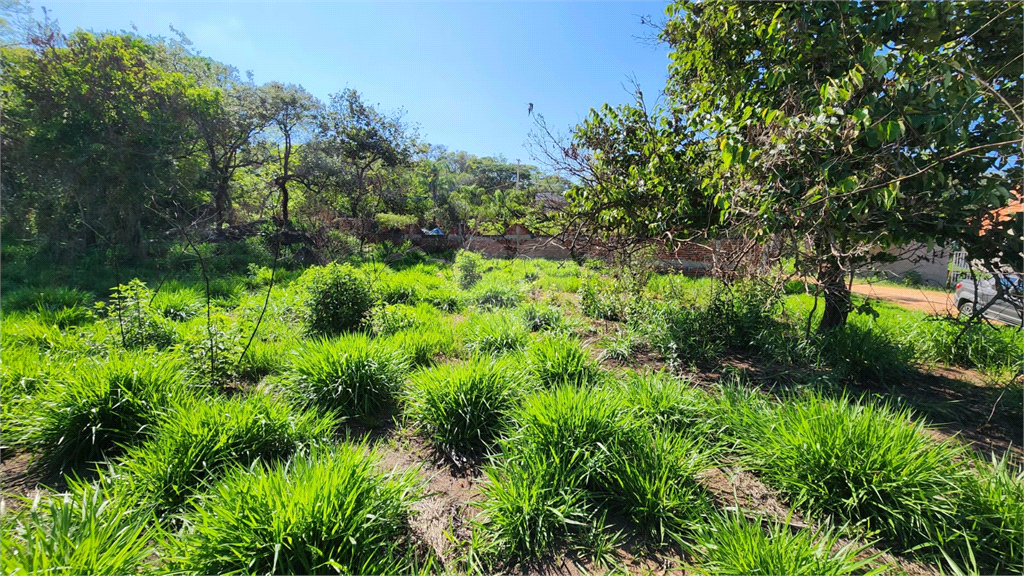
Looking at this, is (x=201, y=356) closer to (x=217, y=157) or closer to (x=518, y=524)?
(x=518, y=524)

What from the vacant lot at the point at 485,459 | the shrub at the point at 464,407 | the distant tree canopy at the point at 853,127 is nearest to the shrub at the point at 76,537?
the vacant lot at the point at 485,459

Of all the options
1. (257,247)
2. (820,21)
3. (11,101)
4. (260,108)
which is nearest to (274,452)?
(820,21)

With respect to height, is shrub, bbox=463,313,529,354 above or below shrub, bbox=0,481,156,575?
above

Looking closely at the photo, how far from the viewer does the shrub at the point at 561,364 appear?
2674 millimetres

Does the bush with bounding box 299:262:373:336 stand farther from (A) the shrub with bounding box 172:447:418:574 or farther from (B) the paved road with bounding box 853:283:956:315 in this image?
(B) the paved road with bounding box 853:283:956:315

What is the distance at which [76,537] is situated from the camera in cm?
126

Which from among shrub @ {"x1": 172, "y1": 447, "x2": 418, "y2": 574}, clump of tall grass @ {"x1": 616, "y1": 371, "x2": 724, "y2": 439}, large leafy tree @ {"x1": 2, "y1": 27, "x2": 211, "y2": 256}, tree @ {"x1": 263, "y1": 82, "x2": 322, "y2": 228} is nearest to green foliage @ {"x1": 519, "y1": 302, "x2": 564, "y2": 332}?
clump of tall grass @ {"x1": 616, "y1": 371, "x2": 724, "y2": 439}

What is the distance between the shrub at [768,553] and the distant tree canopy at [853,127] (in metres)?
1.75

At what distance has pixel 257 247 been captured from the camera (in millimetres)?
9867

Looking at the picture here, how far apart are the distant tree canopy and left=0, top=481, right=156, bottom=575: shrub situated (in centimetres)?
352

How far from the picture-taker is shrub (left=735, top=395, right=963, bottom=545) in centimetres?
148

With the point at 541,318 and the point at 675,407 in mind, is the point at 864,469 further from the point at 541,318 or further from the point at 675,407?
the point at 541,318

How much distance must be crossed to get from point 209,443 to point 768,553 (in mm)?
2403

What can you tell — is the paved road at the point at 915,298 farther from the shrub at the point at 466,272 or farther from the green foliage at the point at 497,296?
the shrub at the point at 466,272
